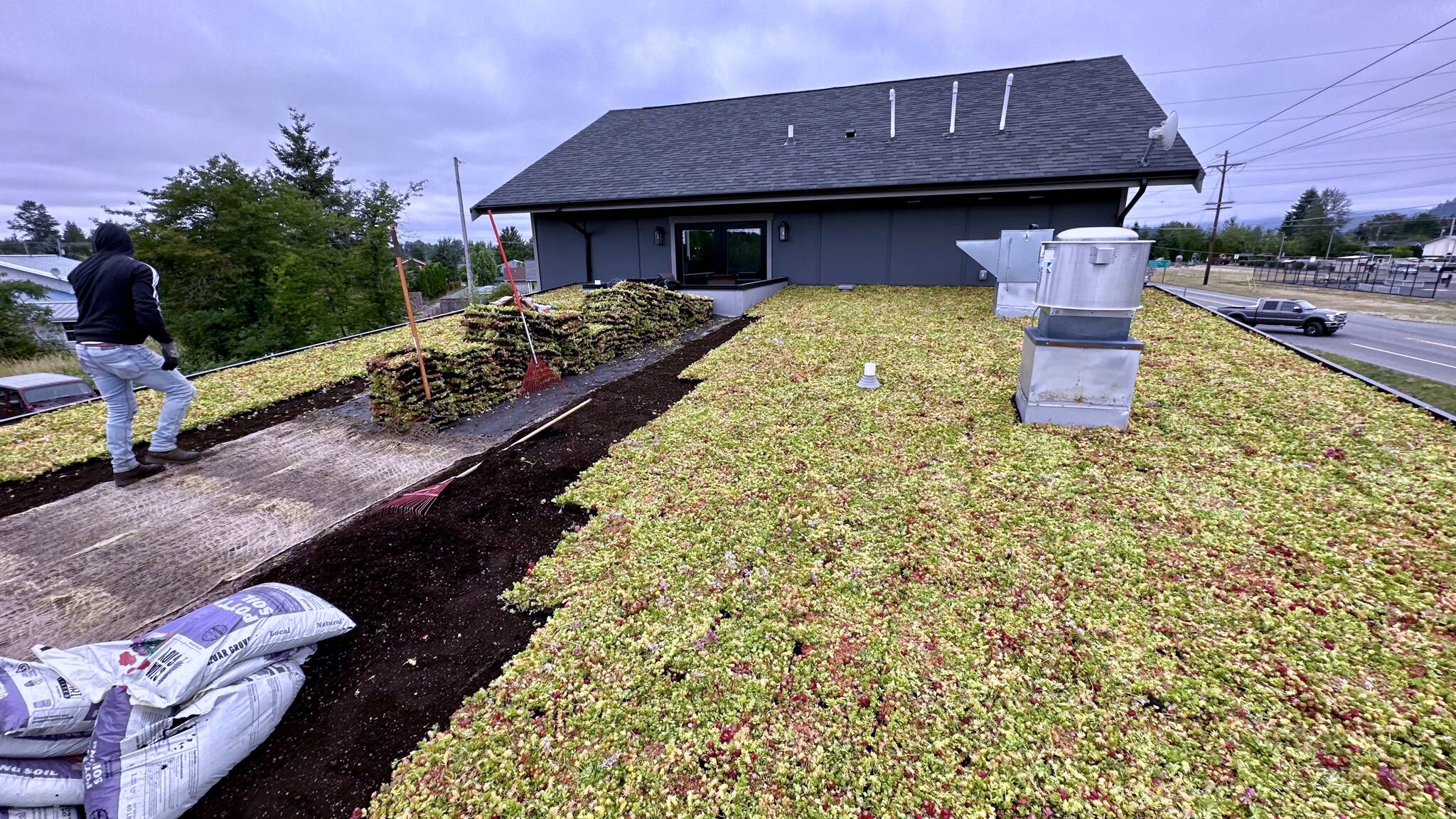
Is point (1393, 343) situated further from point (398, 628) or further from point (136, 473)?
point (136, 473)

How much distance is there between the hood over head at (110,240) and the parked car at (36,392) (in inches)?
234

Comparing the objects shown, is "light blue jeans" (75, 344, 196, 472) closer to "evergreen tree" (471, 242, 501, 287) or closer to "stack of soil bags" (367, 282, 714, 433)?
"stack of soil bags" (367, 282, 714, 433)

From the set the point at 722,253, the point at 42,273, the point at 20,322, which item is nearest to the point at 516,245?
the point at 42,273

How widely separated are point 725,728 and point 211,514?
4.20 meters

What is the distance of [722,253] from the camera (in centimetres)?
1337

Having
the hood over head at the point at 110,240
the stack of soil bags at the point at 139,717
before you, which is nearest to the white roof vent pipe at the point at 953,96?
the hood over head at the point at 110,240

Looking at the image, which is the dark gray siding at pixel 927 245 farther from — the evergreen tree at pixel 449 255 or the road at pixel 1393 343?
the evergreen tree at pixel 449 255

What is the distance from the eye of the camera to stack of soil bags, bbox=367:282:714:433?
18.4ft

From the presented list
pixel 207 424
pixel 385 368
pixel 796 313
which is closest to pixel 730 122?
pixel 796 313

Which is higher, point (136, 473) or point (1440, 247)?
point (1440, 247)

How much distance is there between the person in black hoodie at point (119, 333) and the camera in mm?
4020

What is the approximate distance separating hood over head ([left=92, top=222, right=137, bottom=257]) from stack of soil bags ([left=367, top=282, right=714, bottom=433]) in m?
1.93

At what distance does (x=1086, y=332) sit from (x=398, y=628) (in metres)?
5.35

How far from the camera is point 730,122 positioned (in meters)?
15.1
